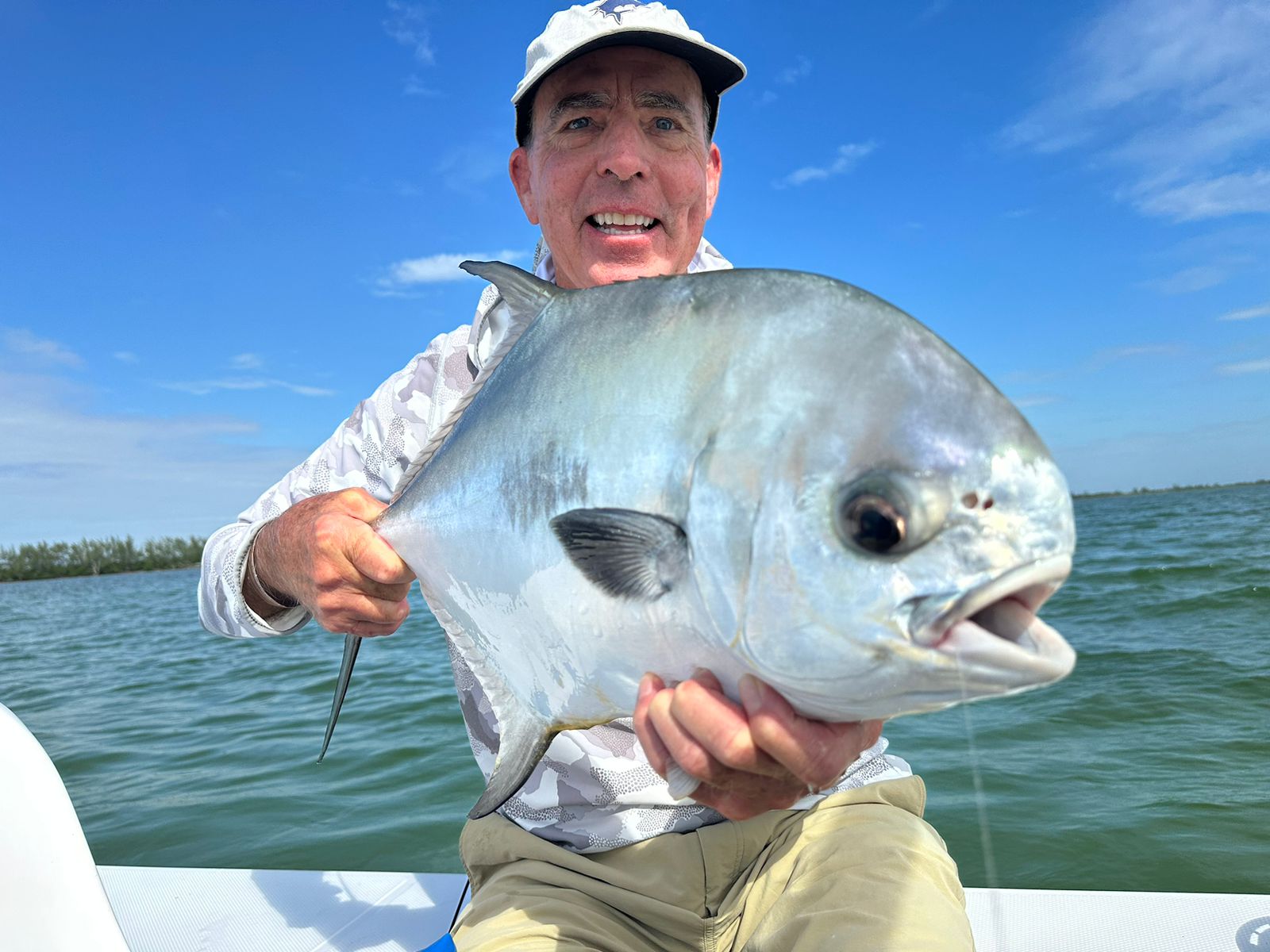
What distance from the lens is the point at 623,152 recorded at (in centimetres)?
241

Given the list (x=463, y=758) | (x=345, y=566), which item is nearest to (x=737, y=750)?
(x=345, y=566)

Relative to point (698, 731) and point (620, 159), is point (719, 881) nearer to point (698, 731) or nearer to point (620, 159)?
point (698, 731)

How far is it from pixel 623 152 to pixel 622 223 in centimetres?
19

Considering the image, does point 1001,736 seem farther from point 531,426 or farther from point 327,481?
point 531,426

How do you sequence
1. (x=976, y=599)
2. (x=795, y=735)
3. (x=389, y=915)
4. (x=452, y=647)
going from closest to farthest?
1. (x=976, y=599)
2. (x=795, y=735)
3. (x=452, y=647)
4. (x=389, y=915)

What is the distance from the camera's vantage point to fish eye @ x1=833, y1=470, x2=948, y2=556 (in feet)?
3.31

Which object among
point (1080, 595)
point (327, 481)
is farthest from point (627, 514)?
point (1080, 595)

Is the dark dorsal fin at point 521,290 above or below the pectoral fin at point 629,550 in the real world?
above

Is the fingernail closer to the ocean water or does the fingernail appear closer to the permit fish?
the permit fish

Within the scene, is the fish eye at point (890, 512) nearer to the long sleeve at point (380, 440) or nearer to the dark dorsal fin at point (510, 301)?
the dark dorsal fin at point (510, 301)

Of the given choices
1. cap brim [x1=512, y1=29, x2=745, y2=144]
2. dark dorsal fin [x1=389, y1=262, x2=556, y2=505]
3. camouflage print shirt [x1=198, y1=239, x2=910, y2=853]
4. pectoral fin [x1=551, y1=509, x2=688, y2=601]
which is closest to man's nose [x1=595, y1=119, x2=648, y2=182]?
cap brim [x1=512, y1=29, x2=745, y2=144]

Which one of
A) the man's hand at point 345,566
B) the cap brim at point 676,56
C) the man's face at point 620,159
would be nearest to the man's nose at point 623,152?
the man's face at point 620,159

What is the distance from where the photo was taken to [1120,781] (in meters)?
5.74

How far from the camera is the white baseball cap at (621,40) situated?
2.32 meters
